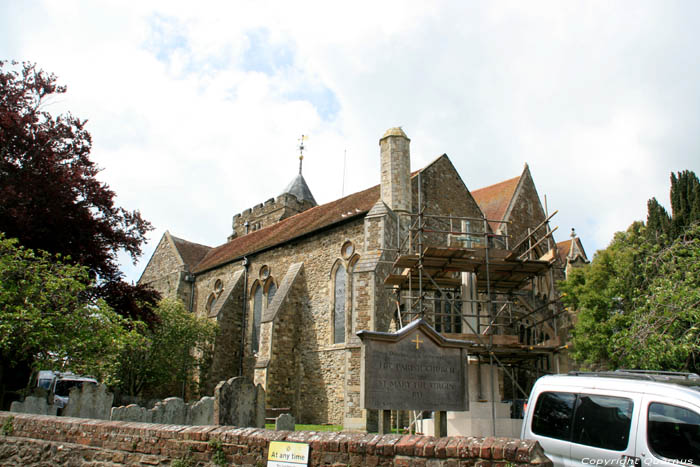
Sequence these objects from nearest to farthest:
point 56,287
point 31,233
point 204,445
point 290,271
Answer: point 204,445 < point 56,287 < point 31,233 < point 290,271

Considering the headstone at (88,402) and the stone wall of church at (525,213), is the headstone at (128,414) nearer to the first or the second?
the headstone at (88,402)

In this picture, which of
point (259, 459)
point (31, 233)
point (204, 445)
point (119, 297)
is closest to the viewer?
point (259, 459)

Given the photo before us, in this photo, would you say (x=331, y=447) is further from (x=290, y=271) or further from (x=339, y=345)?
(x=290, y=271)

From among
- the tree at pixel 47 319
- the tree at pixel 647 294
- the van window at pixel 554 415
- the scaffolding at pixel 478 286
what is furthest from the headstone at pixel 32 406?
the tree at pixel 647 294

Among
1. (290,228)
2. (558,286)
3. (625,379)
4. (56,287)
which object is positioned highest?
(290,228)

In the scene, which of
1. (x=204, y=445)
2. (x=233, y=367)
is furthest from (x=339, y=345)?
(x=204, y=445)

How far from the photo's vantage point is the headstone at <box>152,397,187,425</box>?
1119 cm

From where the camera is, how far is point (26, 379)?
15578 mm

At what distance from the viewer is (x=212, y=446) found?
5.87m

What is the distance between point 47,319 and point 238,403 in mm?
5327

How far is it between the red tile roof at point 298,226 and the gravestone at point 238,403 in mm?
10571

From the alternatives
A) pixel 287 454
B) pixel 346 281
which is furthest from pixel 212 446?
pixel 346 281

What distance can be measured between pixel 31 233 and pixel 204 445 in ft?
38.1

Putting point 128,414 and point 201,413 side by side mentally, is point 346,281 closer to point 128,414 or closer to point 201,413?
point 201,413
